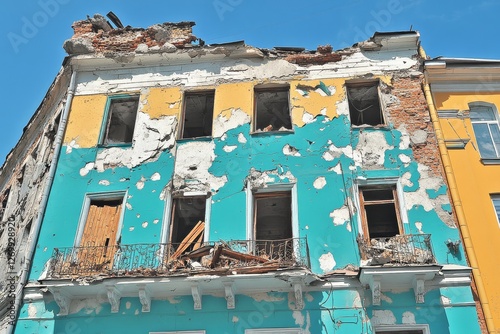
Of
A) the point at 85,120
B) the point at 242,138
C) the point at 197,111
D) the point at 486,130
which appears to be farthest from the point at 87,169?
the point at 486,130

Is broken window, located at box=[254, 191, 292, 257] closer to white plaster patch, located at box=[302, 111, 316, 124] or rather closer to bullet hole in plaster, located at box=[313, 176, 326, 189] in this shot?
bullet hole in plaster, located at box=[313, 176, 326, 189]

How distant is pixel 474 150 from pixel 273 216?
17.1 ft

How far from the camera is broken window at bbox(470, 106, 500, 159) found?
13.0 metres

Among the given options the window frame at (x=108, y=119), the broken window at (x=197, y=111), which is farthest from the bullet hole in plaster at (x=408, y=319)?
the window frame at (x=108, y=119)

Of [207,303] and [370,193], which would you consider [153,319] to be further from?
[370,193]

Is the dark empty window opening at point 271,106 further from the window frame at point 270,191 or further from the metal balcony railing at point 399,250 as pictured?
the metal balcony railing at point 399,250

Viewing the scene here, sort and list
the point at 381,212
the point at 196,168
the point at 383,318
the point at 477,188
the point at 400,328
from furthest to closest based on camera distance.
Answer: the point at 196,168, the point at 477,188, the point at 381,212, the point at 383,318, the point at 400,328

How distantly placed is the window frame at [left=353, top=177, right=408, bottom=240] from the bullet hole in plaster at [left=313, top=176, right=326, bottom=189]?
72 cm

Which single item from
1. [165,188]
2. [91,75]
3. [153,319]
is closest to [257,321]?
[153,319]

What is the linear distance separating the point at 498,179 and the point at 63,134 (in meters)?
10.8

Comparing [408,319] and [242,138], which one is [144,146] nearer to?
[242,138]

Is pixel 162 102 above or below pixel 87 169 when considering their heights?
above

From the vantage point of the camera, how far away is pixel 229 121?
43.3 ft

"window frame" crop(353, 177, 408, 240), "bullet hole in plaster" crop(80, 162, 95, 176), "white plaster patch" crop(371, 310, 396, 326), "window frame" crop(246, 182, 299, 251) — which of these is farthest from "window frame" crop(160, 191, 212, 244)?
"white plaster patch" crop(371, 310, 396, 326)
